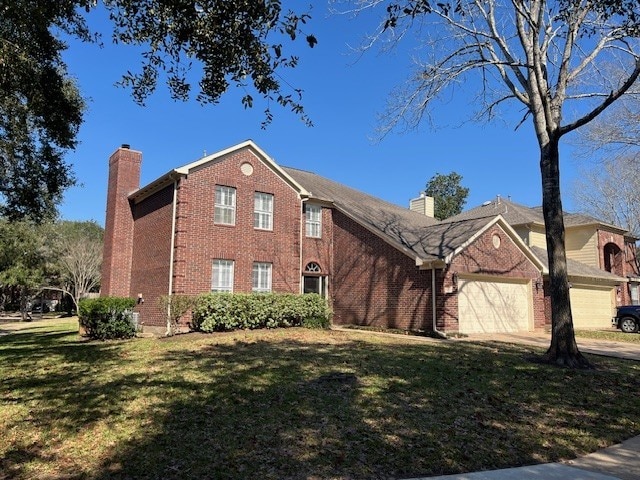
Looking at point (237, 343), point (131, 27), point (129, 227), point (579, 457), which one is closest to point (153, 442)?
point (579, 457)

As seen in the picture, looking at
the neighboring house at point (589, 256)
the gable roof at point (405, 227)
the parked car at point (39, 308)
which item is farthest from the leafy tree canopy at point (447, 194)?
the parked car at point (39, 308)

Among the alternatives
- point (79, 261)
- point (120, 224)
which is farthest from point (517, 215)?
point (79, 261)

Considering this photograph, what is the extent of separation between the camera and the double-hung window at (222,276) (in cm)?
1798

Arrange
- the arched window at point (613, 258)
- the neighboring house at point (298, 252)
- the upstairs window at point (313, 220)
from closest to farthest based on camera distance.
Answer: the neighboring house at point (298, 252), the upstairs window at point (313, 220), the arched window at point (613, 258)

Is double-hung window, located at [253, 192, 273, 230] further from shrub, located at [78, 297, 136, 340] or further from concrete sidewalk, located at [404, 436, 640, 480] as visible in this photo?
concrete sidewalk, located at [404, 436, 640, 480]

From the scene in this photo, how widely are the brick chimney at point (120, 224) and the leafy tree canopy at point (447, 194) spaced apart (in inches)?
1648

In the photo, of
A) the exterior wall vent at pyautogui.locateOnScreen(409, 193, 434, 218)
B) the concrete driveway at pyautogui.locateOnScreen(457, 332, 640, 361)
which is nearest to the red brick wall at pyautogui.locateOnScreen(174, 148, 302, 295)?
the concrete driveway at pyautogui.locateOnScreen(457, 332, 640, 361)

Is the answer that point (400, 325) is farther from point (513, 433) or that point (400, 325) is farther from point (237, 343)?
point (513, 433)

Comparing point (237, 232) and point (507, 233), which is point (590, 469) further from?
point (507, 233)

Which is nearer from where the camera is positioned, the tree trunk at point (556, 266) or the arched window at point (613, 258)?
the tree trunk at point (556, 266)

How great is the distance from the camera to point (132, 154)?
21.0 m

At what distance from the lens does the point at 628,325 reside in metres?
22.9

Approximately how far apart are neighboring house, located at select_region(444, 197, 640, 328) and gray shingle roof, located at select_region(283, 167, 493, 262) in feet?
17.8

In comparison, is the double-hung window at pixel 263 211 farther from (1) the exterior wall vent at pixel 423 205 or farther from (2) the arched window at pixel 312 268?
(1) the exterior wall vent at pixel 423 205
